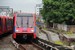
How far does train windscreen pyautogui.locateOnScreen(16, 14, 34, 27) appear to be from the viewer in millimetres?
17562

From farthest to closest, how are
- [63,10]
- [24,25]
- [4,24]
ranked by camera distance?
[63,10]
[4,24]
[24,25]

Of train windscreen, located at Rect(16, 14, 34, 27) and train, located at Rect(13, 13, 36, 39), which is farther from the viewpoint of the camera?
train windscreen, located at Rect(16, 14, 34, 27)

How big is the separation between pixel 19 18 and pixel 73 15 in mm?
18953

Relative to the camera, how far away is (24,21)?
17609mm

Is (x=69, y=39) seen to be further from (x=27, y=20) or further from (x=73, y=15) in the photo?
(x=73, y=15)

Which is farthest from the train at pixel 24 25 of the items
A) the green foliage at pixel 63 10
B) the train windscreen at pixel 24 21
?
the green foliage at pixel 63 10

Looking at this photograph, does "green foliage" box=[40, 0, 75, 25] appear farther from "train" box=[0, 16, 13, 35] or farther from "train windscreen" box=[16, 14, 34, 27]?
"train windscreen" box=[16, 14, 34, 27]

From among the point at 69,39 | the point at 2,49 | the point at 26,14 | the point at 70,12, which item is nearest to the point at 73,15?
the point at 70,12

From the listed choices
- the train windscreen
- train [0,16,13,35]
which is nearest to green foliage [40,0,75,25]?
train [0,16,13,35]

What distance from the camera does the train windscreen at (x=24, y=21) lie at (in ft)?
57.6

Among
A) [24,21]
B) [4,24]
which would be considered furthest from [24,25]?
→ [4,24]

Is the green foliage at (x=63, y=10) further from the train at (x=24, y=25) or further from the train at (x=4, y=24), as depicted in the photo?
the train at (x=24, y=25)

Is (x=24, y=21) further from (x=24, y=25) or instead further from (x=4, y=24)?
(x=4, y=24)

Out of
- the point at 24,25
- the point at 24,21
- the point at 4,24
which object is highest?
the point at 24,21
